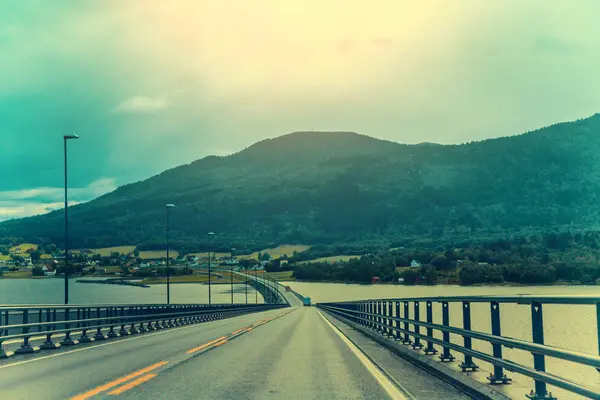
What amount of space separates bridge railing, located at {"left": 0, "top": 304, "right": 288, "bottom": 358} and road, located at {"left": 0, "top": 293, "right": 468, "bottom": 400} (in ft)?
2.63

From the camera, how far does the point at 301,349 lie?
18969 mm

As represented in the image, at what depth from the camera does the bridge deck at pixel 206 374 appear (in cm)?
1041

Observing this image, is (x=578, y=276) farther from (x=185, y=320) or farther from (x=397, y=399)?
(x=397, y=399)

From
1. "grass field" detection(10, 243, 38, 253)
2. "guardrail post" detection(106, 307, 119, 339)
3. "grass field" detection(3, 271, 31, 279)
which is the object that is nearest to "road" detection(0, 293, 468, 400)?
"guardrail post" detection(106, 307, 119, 339)

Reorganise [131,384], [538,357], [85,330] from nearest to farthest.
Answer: [538,357] < [131,384] < [85,330]

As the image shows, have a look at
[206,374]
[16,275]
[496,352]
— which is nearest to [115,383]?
[206,374]

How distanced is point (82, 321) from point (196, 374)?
1050 cm

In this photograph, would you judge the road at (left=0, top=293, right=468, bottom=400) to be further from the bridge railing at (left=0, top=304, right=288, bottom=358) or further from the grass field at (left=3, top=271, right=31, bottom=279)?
the grass field at (left=3, top=271, right=31, bottom=279)

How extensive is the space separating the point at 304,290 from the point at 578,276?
91.6m

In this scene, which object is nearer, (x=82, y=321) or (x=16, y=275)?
(x=82, y=321)

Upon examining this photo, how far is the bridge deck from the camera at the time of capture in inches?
410

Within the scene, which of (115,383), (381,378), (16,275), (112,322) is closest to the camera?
(115,383)

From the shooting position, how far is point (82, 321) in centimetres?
2177

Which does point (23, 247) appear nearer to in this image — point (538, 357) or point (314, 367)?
point (314, 367)
